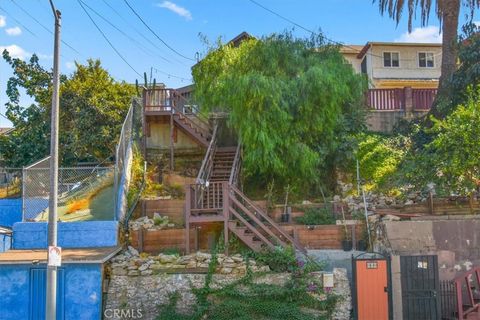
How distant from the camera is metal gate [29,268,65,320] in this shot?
11.3 metres

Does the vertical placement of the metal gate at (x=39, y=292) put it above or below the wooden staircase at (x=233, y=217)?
below

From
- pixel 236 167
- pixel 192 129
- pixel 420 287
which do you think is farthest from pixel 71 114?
pixel 420 287

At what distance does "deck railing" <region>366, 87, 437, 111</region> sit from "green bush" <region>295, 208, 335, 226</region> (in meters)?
8.49

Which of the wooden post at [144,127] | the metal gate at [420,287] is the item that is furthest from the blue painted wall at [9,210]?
the metal gate at [420,287]

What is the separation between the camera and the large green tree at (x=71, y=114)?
22094mm

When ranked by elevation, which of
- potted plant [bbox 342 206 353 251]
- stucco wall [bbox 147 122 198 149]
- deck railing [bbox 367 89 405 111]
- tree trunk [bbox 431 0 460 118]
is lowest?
potted plant [bbox 342 206 353 251]

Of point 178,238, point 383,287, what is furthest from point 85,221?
point 383,287

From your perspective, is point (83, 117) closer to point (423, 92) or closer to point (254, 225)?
point (254, 225)

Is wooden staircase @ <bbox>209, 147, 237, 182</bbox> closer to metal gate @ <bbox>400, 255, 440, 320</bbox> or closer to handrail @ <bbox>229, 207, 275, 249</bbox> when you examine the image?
handrail @ <bbox>229, 207, 275, 249</bbox>

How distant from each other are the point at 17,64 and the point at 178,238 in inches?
659

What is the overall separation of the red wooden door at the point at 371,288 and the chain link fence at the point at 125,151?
23.0 ft

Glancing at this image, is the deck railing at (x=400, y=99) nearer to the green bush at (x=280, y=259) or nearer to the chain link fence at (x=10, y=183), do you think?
the green bush at (x=280, y=259)

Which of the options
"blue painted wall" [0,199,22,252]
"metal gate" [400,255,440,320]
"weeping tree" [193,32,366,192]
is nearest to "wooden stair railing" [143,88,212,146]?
"weeping tree" [193,32,366,192]

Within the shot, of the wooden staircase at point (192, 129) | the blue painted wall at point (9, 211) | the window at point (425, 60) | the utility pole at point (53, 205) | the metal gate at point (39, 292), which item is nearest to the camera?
the utility pole at point (53, 205)
